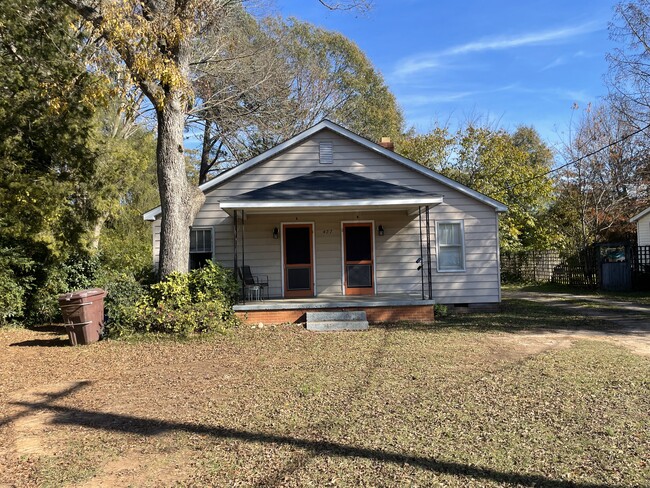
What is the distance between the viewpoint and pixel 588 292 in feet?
Answer: 55.3

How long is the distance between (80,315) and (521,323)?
8.48 m

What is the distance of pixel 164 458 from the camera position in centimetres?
360

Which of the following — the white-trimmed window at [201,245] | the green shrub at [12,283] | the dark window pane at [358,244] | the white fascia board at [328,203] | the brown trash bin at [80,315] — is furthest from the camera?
the dark window pane at [358,244]

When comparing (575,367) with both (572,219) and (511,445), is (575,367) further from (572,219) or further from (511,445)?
(572,219)

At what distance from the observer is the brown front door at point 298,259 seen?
12.1 meters

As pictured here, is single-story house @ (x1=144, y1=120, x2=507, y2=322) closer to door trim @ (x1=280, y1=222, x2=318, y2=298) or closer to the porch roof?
door trim @ (x1=280, y1=222, x2=318, y2=298)

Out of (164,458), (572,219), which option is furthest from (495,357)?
(572,219)

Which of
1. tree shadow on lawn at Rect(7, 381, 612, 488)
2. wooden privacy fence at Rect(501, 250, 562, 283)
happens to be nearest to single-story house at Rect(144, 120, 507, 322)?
tree shadow on lawn at Rect(7, 381, 612, 488)

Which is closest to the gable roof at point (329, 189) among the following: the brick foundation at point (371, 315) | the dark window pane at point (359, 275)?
the dark window pane at point (359, 275)

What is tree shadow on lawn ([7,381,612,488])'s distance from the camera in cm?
317

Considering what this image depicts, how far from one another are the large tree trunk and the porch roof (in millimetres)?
955

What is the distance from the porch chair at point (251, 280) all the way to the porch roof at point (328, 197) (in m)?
1.52

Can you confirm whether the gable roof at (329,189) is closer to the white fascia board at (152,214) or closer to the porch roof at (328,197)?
the porch roof at (328,197)

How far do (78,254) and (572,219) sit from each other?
20.8m
